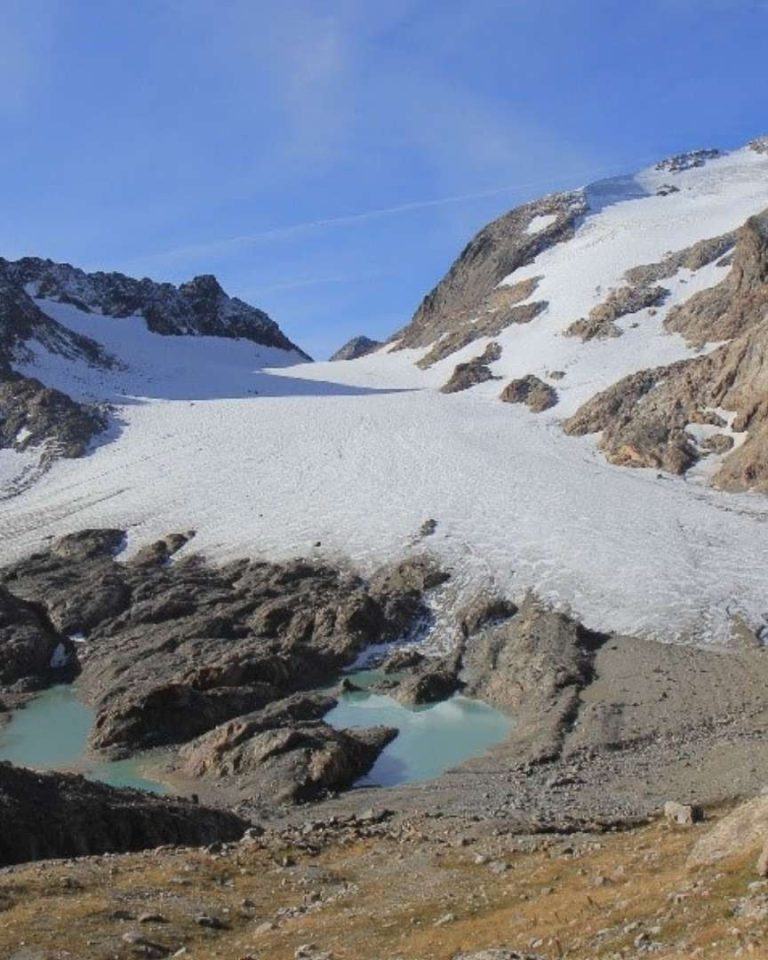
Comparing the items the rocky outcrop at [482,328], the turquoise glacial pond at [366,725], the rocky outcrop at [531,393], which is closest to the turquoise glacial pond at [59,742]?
the turquoise glacial pond at [366,725]

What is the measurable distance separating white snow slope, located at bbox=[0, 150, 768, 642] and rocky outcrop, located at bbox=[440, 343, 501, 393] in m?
1.43

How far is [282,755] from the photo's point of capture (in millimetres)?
27641

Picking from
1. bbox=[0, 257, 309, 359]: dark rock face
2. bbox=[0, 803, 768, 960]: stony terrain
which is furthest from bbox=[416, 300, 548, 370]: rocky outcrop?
bbox=[0, 803, 768, 960]: stony terrain

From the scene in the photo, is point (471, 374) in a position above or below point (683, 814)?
above

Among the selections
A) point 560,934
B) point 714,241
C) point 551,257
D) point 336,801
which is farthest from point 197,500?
point 551,257

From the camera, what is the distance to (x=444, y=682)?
3556 cm

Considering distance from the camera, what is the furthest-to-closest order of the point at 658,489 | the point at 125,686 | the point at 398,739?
1. the point at 658,489
2. the point at 125,686
3. the point at 398,739

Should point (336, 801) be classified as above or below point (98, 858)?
below

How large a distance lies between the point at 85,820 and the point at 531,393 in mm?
61840

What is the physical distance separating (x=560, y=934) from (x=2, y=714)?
1182 inches

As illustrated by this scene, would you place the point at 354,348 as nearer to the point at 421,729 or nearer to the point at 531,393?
the point at 531,393

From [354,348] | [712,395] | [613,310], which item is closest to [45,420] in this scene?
[613,310]

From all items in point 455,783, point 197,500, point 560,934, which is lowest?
point 455,783

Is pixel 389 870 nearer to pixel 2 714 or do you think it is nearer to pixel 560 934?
pixel 560 934
